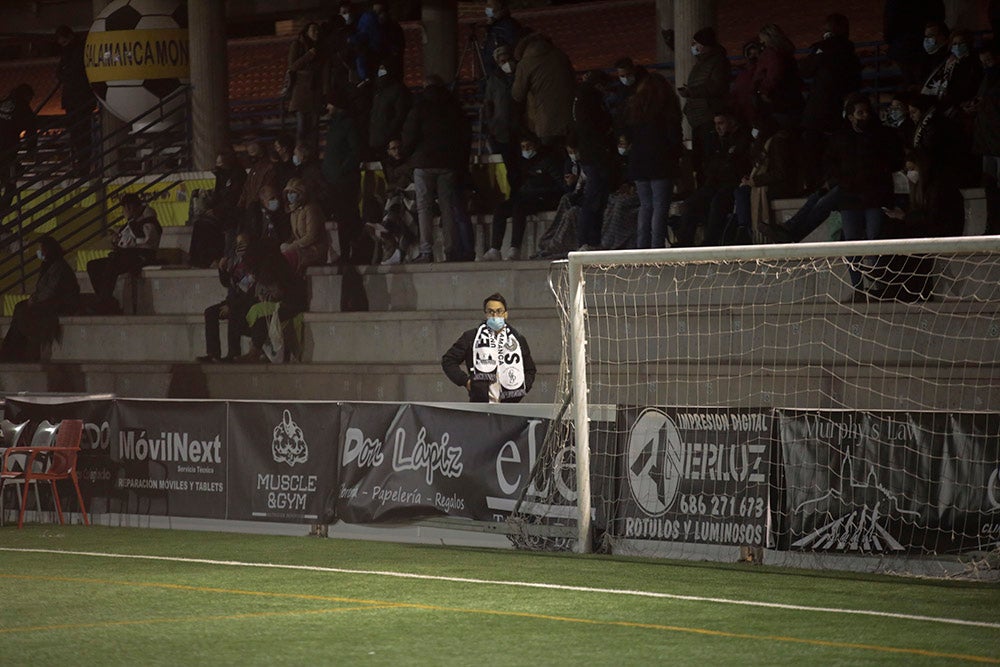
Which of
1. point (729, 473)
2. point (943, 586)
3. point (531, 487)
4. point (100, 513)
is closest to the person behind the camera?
point (943, 586)

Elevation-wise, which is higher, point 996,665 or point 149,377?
point 149,377

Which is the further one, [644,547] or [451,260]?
[451,260]

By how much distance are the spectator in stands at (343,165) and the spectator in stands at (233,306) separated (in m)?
0.87

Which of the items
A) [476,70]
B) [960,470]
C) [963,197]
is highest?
[476,70]

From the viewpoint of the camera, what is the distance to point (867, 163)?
48.3 feet

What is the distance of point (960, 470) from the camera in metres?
10.9

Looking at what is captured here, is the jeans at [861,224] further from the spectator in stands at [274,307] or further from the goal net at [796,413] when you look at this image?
the spectator in stands at [274,307]

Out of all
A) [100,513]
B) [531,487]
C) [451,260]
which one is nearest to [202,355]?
[451,260]

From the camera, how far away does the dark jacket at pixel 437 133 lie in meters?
18.0

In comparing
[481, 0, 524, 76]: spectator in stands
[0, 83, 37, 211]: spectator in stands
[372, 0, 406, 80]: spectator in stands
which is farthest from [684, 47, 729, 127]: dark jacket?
[0, 83, 37, 211]: spectator in stands

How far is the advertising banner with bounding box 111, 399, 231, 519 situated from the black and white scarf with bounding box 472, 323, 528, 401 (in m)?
2.28

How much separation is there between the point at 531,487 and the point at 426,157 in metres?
6.28

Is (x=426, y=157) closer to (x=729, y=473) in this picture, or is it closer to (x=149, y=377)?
(x=149, y=377)

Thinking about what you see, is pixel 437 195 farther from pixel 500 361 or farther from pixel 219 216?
pixel 500 361
